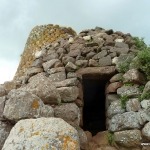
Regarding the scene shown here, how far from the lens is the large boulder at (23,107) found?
6.43m

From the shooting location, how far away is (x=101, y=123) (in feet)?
34.6

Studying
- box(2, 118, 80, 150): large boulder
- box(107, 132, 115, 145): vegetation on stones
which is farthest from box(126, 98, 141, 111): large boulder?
box(2, 118, 80, 150): large boulder

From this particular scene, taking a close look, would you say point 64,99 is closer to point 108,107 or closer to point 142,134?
point 108,107

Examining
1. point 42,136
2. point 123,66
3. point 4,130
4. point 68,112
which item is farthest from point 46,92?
point 123,66

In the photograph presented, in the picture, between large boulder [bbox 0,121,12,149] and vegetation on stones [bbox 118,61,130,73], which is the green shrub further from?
large boulder [bbox 0,121,12,149]

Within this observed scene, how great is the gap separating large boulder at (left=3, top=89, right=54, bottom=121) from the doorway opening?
3.46 metres

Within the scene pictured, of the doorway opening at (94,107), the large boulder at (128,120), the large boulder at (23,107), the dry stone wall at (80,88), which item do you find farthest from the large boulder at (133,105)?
the doorway opening at (94,107)

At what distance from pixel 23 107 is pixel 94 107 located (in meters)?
4.69

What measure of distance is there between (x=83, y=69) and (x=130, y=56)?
1145 mm

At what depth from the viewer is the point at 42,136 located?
5.66 m

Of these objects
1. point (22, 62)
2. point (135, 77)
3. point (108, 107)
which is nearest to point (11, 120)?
point (108, 107)

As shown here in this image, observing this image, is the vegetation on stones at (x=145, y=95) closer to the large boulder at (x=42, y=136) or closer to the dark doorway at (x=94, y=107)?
the large boulder at (x=42, y=136)

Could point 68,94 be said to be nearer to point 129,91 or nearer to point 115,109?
point 115,109

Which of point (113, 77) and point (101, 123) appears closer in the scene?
point (113, 77)
